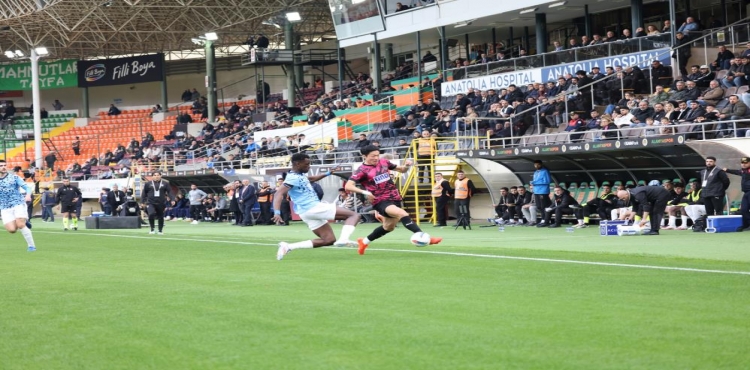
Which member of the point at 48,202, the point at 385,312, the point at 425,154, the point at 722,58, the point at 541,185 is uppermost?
A: the point at 722,58

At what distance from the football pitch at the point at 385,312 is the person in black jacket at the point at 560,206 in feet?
35.5

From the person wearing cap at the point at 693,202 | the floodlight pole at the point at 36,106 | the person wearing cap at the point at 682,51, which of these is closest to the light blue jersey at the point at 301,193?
the person wearing cap at the point at 693,202

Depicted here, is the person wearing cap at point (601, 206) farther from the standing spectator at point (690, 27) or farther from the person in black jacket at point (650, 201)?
the standing spectator at point (690, 27)

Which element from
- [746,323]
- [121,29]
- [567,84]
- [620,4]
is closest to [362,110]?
[620,4]

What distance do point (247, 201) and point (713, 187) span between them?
17351 mm

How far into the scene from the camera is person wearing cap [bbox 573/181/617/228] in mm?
25672

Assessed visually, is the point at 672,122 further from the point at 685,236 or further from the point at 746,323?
the point at 746,323

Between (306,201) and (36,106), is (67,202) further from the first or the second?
(36,106)

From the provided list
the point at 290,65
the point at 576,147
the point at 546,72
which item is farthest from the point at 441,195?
the point at 290,65

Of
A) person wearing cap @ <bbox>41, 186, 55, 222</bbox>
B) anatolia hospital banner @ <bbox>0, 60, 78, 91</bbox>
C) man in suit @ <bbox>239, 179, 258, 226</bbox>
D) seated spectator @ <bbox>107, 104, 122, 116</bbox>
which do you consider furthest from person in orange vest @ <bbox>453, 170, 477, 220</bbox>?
seated spectator @ <bbox>107, 104, 122, 116</bbox>

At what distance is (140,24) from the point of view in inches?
2511

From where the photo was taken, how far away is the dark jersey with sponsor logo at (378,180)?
1582cm

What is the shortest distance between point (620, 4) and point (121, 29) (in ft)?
112

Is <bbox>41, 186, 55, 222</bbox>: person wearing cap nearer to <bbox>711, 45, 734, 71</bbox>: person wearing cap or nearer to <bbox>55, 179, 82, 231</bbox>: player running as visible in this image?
<bbox>55, 179, 82, 231</bbox>: player running
